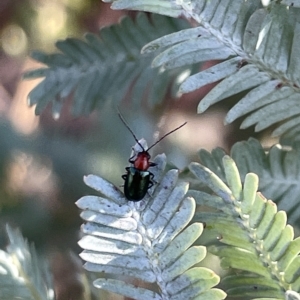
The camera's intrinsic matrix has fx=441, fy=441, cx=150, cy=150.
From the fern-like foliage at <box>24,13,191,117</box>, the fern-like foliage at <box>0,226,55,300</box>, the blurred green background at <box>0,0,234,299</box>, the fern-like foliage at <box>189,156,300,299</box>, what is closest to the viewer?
the fern-like foliage at <box>189,156,300,299</box>

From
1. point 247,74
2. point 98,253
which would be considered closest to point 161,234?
point 98,253

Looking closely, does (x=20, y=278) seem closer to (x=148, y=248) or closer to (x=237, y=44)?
(x=148, y=248)

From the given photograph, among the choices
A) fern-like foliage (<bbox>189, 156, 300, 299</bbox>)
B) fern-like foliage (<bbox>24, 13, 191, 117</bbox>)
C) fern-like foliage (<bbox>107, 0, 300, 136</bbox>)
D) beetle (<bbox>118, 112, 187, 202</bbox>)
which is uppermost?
fern-like foliage (<bbox>24, 13, 191, 117</bbox>)

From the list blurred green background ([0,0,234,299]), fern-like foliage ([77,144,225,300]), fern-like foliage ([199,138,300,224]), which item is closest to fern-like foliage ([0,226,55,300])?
fern-like foliage ([77,144,225,300])

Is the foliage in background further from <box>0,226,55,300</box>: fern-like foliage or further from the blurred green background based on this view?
the blurred green background

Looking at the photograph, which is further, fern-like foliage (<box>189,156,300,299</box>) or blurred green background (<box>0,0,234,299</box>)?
blurred green background (<box>0,0,234,299</box>)

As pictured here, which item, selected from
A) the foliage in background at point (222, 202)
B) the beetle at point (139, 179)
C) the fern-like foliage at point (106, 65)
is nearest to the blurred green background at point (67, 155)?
the fern-like foliage at point (106, 65)

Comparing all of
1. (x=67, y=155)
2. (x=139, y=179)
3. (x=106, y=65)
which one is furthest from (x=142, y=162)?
(x=67, y=155)
